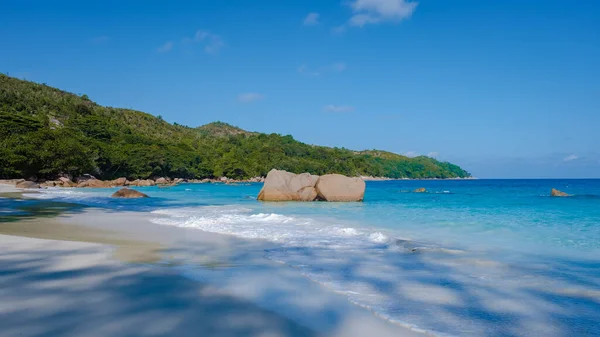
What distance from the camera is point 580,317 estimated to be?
14.9 feet

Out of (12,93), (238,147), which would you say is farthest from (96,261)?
(238,147)

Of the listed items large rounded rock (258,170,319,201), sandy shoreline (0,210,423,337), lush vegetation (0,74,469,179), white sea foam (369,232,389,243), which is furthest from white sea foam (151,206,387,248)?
lush vegetation (0,74,469,179)

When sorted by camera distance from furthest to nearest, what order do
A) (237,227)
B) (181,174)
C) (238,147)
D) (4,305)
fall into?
(238,147)
(181,174)
(237,227)
(4,305)

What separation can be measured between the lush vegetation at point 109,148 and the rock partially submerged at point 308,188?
33725 mm

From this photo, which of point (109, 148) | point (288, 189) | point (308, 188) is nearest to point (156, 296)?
point (288, 189)

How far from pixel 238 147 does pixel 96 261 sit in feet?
412

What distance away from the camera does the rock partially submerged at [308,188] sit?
27016mm

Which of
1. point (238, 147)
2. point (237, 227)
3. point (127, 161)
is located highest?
point (238, 147)

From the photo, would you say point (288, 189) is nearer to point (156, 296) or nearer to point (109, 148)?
point (156, 296)

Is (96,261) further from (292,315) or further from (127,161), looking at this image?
(127,161)

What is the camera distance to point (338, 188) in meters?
27.4

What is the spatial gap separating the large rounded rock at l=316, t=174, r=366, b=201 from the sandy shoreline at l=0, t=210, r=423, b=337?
1895 cm

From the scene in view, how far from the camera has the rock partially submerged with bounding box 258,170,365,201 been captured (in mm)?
27016

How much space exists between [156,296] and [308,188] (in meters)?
22.5
